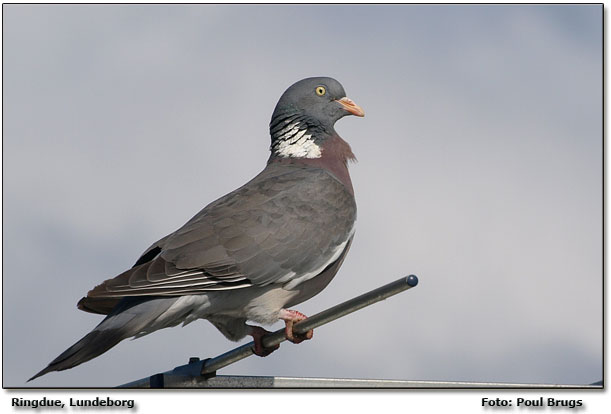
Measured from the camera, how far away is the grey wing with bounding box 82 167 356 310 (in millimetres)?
6098

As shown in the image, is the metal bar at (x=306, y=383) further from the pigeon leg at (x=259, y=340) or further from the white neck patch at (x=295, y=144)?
the white neck patch at (x=295, y=144)

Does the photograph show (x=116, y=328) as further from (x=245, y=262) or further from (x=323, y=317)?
(x=323, y=317)

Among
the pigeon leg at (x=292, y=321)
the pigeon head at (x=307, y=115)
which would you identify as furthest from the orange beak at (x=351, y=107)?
the pigeon leg at (x=292, y=321)

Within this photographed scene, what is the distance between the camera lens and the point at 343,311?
15.4ft

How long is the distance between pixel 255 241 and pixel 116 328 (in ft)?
3.87

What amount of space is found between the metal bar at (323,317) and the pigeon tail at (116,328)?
0.46 meters

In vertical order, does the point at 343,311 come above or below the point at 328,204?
below

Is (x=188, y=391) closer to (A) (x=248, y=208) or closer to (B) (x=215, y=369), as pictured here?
(B) (x=215, y=369)

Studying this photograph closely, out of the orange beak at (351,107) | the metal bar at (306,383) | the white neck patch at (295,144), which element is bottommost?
the metal bar at (306,383)

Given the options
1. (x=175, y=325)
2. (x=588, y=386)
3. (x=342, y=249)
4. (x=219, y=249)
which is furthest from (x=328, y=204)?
Result: (x=588, y=386)

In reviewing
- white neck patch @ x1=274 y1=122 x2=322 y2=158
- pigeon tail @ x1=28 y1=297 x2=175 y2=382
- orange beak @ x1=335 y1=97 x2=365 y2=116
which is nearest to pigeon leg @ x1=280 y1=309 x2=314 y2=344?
pigeon tail @ x1=28 y1=297 x2=175 y2=382

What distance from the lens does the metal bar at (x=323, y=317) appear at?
4281 millimetres

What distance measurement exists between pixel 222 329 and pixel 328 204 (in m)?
1.18

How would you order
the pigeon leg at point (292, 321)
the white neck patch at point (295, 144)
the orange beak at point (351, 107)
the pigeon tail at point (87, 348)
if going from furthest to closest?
the orange beak at point (351, 107), the white neck patch at point (295, 144), the pigeon leg at point (292, 321), the pigeon tail at point (87, 348)
